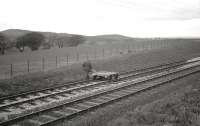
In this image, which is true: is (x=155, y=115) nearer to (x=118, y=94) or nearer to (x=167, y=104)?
(x=167, y=104)

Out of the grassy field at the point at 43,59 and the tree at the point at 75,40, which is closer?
the grassy field at the point at 43,59

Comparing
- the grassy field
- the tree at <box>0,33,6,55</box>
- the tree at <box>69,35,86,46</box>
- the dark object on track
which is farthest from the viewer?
the tree at <box>69,35,86,46</box>

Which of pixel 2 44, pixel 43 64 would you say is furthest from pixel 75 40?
pixel 43 64

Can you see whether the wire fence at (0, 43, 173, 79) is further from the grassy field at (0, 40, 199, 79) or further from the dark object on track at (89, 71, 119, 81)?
the dark object on track at (89, 71, 119, 81)

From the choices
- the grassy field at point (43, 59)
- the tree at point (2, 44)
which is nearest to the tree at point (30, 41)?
the tree at point (2, 44)

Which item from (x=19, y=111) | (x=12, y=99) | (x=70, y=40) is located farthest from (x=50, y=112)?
(x=70, y=40)

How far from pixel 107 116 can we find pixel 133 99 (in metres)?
3.49

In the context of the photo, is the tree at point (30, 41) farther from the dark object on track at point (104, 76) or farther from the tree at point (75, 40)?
the dark object on track at point (104, 76)

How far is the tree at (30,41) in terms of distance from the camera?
58.5m

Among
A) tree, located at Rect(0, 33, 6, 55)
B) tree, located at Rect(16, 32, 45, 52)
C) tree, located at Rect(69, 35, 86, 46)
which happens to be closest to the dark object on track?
tree, located at Rect(0, 33, 6, 55)

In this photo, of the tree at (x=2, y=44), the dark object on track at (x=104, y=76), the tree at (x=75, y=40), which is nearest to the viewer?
the dark object on track at (x=104, y=76)

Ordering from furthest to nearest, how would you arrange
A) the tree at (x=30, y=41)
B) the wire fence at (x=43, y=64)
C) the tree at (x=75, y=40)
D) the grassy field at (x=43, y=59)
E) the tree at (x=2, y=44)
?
the tree at (x=75, y=40)
the tree at (x=30, y=41)
the tree at (x=2, y=44)
the grassy field at (x=43, y=59)
the wire fence at (x=43, y=64)

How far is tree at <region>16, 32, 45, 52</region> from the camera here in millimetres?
58500

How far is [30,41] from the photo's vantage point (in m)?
59.2
